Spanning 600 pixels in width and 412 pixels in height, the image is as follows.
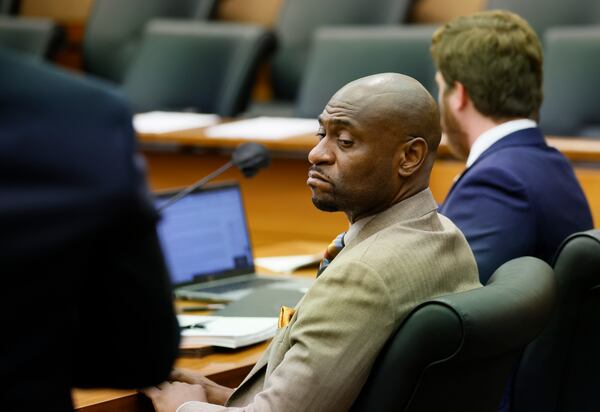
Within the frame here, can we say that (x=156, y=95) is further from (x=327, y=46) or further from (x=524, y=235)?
(x=524, y=235)

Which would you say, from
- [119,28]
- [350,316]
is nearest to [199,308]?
[350,316]

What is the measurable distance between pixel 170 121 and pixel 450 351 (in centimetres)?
258

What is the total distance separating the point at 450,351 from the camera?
4.66 ft

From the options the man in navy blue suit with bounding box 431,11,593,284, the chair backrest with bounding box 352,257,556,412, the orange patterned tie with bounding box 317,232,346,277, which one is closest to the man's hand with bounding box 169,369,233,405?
the orange patterned tie with bounding box 317,232,346,277

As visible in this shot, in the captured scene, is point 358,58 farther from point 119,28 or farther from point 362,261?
point 362,261

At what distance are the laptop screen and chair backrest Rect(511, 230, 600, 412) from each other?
34.1 inches

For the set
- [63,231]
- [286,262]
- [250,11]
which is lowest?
[286,262]

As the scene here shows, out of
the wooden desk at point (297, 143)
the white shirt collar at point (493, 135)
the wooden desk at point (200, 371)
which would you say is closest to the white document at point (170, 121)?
the wooden desk at point (297, 143)

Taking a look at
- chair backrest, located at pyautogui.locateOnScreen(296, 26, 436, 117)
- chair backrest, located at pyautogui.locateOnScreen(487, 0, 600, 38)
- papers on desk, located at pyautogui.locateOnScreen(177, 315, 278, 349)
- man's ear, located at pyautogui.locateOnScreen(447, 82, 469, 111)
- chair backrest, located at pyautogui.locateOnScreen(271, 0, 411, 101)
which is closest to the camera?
papers on desk, located at pyautogui.locateOnScreen(177, 315, 278, 349)

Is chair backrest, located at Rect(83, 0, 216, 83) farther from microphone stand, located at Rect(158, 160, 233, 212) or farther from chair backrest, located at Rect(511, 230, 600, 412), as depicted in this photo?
chair backrest, located at Rect(511, 230, 600, 412)

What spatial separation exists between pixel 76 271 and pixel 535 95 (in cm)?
169

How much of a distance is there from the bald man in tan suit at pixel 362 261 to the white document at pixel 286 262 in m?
0.98

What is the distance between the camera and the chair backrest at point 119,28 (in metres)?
4.98

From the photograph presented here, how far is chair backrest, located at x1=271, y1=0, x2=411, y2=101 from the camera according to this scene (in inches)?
176
